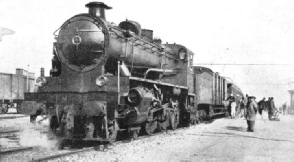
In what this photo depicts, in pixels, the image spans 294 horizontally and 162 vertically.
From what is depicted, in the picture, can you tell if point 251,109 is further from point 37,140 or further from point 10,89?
point 10,89

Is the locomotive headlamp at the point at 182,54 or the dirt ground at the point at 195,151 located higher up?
the locomotive headlamp at the point at 182,54

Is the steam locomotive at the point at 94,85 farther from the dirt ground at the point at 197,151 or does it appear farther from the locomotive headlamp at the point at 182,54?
the locomotive headlamp at the point at 182,54

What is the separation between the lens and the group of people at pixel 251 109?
14508mm

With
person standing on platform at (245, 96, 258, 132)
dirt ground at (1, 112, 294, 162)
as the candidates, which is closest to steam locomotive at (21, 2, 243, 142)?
dirt ground at (1, 112, 294, 162)

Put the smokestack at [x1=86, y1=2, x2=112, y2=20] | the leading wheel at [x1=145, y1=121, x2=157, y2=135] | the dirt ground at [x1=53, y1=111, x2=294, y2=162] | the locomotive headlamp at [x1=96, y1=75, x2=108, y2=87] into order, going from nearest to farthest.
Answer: the dirt ground at [x1=53, y1=111, x2=294, y2=162] < the locomotive headlamp at [x1=96, y1=75, x2=108, y2=87] < the smokestack at [x1=86, y1=2, x2=112, y2=20] < the leading wheel at [x1=145, y1=121, x2=157, y2=135]

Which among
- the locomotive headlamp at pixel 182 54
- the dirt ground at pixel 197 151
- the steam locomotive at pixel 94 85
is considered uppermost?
the locomotive headlamp at pixel 182 54

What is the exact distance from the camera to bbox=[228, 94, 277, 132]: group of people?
1451 cm

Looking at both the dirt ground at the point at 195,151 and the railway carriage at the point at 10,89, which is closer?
the dirt ground at the point at 195,151

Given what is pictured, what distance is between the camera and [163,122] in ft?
42.7

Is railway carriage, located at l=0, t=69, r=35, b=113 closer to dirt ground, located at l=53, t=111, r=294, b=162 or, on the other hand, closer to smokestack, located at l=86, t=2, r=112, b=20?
smokestack, located at l=86, t=2, r=112, b=20

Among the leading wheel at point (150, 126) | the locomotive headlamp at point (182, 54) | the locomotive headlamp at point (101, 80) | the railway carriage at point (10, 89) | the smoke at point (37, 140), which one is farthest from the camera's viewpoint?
the railway carriage at point (10, 89)

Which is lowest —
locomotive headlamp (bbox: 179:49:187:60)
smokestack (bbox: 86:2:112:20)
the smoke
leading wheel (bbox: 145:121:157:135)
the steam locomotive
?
the smoke

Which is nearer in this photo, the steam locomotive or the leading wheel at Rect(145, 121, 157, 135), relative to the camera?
the steam locomotive

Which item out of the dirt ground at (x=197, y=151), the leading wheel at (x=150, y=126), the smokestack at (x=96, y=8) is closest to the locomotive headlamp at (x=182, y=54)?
the leading wheel at (x=150, y=126)
